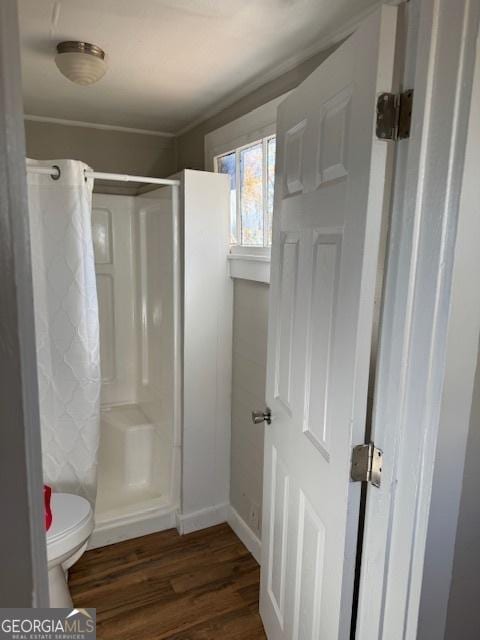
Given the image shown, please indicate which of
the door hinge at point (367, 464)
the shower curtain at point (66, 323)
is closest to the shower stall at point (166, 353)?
the shower curtain at point (66, 323)

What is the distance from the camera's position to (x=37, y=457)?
1.53 feet

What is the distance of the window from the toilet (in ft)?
4.46

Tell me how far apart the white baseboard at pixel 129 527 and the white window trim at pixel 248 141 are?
4.24 ft

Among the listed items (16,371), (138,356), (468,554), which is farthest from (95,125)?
Answer: (468,554)

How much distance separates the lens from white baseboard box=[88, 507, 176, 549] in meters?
2.13

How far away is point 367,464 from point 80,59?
166 cm

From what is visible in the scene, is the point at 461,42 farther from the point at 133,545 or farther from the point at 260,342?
the point at 133,545

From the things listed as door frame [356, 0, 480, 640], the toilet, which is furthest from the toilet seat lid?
door frame [356, 0, 480, 640]

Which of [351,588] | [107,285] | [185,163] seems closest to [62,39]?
[185,163]

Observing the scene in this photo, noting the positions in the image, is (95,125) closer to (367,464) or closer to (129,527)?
(129,527)

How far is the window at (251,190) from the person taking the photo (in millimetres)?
1957

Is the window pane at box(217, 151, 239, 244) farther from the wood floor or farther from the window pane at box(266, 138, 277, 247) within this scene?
the wood floor

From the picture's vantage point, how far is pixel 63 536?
1.61 meters

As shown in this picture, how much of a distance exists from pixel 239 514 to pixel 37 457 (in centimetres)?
200
